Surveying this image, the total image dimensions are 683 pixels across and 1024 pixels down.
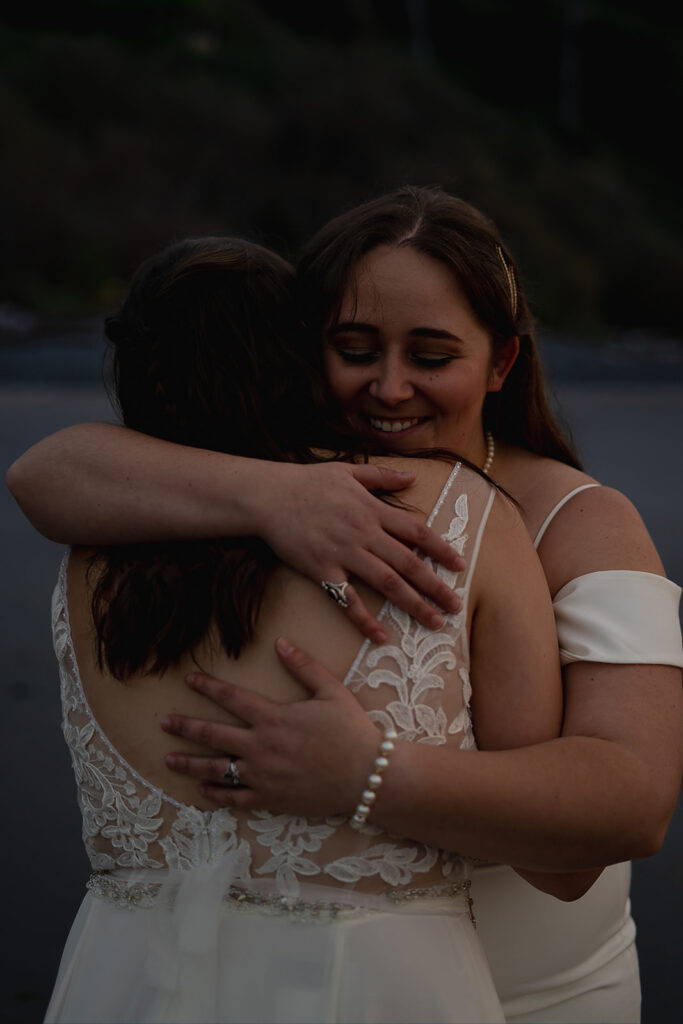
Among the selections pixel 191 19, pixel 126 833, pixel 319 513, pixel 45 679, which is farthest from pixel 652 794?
pixel 191 19

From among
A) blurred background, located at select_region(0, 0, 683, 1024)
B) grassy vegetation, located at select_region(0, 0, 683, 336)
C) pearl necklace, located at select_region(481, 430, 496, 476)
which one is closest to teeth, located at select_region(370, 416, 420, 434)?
pearl necklace, located at select_region(481, 430, 496, 476)

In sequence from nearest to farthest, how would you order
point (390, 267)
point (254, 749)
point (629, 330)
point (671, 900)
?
point (254, 749) → point (390, 267) → point (671, 900) → point (629, 330)

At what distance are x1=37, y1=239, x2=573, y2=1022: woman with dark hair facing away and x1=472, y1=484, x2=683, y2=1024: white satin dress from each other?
0.21 meters

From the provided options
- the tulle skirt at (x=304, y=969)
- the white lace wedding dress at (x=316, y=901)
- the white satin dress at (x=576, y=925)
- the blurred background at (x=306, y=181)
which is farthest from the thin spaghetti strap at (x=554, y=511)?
the blurred background at (x=306, y=181)

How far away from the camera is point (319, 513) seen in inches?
61.2

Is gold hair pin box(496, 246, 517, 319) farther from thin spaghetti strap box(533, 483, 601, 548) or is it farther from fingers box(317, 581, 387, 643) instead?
fingers box(317, 581, 387, 643)

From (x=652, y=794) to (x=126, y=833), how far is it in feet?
2.53

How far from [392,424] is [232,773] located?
0.89m

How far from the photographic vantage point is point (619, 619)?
5.67 ft

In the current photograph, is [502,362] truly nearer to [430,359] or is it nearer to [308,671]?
[430,359]

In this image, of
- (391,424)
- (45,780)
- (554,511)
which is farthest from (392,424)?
(45,780)

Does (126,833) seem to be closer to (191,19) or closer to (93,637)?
(93,637)

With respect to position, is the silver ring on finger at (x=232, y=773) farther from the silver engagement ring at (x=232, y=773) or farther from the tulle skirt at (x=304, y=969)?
the tulle skirt at (x=304, y=969)

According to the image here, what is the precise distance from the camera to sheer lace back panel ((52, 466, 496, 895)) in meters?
1.49
